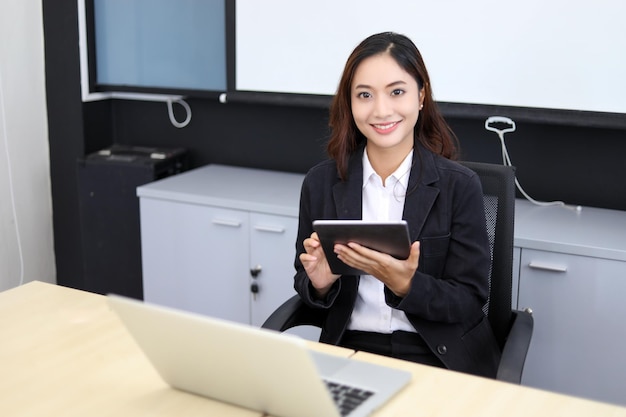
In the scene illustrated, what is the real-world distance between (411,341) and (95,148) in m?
2.12

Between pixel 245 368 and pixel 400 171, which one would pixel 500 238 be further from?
pixel 245 368

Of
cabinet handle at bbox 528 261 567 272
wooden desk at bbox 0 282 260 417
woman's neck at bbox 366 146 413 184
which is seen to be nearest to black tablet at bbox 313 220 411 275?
woman's neck at bbox 366 146 413 184

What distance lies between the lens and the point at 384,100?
1.98m

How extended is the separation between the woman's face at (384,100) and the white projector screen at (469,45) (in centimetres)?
87

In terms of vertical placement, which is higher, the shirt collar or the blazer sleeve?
the shirt collar

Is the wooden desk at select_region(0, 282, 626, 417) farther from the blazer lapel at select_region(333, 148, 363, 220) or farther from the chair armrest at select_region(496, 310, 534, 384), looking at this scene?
the blazer lapel at select_region(333, 148, 363, 220)

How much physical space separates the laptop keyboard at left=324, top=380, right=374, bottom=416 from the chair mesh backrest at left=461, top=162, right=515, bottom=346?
75 cm

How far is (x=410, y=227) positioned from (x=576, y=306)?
73cm

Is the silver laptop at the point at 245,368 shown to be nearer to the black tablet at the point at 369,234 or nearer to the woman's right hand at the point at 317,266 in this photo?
the black tablet at the point at 369,234

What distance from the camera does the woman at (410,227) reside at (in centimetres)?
195

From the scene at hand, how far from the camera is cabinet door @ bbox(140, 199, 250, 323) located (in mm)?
2988

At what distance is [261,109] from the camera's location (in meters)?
3.40

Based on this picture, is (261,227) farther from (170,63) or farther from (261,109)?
(170,63)

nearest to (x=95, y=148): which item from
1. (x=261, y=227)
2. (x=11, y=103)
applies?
(x=11, y=103)
